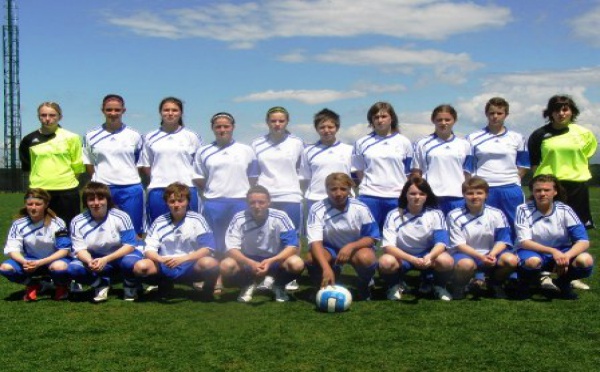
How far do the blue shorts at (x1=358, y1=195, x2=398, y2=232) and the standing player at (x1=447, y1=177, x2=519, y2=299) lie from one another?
0.52 metres

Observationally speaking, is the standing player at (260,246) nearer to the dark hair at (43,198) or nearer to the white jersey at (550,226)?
the dark hair at (43,198)

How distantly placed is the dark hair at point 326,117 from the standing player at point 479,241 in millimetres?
1267

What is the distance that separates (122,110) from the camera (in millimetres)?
5734

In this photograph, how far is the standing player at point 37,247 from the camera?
5152 mm

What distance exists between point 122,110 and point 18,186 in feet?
98.8

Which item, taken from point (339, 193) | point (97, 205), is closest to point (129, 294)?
point (97, 205)

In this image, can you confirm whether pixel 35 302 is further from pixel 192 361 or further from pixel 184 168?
pixel 192 361

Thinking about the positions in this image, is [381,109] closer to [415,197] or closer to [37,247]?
[415,197]

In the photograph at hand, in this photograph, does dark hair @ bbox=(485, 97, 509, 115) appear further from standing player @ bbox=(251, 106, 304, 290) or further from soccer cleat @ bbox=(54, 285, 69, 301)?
soccer cleat @ bbox=(54, 285, 69, 301)

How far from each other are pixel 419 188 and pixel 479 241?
2.31 feet

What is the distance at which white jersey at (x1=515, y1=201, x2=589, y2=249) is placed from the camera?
16.9 feet

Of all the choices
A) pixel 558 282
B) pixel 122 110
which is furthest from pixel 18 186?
pixel 558 282

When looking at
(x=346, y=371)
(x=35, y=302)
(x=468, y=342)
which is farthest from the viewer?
(x=35, y=302)

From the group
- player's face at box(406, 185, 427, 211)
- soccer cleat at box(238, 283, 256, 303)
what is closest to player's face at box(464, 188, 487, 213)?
player's face at box(406, 185, 427, 211)
